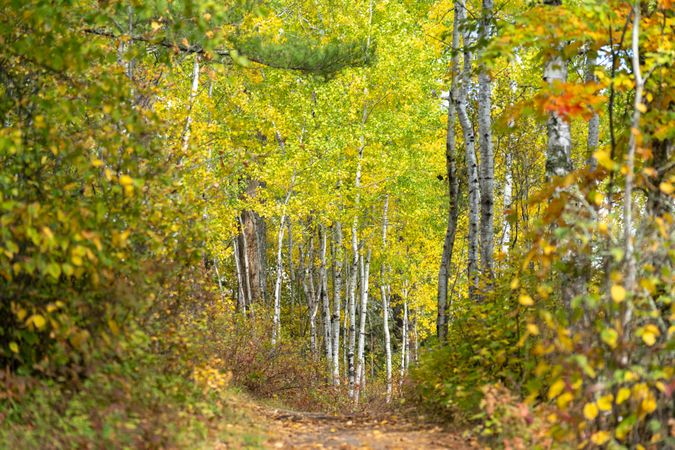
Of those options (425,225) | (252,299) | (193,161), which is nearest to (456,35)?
(193,161)

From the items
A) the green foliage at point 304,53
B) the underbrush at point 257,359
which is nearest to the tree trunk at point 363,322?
the underbrush at point 257,359

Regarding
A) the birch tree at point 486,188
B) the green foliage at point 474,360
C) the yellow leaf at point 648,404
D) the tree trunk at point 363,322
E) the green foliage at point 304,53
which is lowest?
the tree trunk at point 363,322

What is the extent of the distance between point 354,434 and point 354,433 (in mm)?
91

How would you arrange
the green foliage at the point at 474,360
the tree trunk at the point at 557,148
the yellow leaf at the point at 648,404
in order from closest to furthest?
the yellow leaf at the point at 648,404, the green foliage at the point at 474,360, the tree trunk at the point at 557,148

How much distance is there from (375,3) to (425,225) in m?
7.88

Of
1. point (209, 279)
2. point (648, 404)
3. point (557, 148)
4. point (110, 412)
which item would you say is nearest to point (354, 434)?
point (209, 279)

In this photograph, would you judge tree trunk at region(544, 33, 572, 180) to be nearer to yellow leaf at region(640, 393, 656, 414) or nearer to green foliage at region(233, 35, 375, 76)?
yellow leaf at region(640, 393, 656, 414)

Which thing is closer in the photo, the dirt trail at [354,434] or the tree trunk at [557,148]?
the dirt trail at [354,434]

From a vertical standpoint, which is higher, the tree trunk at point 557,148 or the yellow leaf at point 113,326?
the tree trunk at point 557,148

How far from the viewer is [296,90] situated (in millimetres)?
18922

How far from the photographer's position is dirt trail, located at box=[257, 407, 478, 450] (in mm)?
6746

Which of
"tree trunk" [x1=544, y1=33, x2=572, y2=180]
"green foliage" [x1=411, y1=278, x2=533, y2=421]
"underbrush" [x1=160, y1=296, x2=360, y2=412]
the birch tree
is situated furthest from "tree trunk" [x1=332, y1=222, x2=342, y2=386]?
"tree trunk" [x1=544, y1=33, x2=572, y2=180]

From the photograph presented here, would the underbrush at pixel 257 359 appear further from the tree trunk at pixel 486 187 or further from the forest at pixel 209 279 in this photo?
the tree trunk at pixel 486 187

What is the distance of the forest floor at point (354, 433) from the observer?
6738 mm
